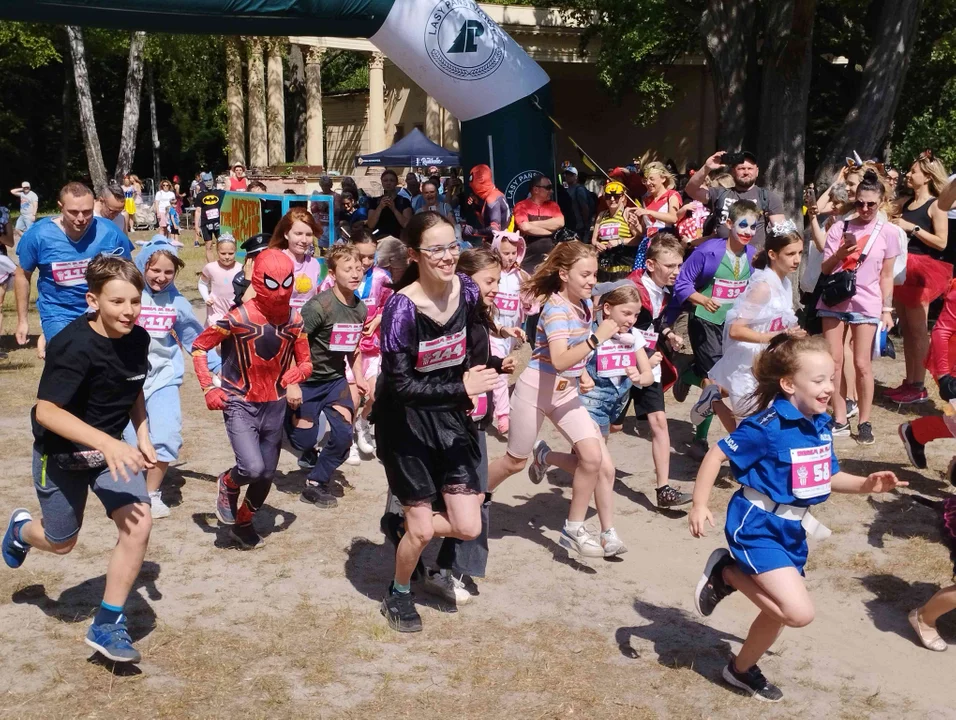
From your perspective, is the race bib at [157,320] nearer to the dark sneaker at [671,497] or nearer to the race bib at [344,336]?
the race bib at [344,336]

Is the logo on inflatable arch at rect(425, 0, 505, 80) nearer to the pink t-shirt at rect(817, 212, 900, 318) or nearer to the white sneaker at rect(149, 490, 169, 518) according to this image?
the pink t-shirt at rect(817, 212, 900, 318)

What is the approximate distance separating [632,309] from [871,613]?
2.07 meters

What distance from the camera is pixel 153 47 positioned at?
123ft

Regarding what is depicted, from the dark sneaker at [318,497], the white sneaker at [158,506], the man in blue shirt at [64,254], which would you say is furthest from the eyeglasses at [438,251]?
the man in blue shirt at [64,254]

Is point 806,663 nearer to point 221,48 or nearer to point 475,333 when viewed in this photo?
point 475,333

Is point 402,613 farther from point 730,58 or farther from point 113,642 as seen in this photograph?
point 730,58

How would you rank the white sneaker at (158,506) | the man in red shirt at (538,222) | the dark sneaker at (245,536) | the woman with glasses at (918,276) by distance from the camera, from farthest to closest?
the man in red shirt at (538,222) → the woman with glasses at (918,276) → the white sneaker at (158,506) → the dark sneaker at (245,536)

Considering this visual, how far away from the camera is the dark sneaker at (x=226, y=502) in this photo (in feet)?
19.7

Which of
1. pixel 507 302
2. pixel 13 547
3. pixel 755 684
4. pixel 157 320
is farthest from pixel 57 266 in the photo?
pixel 755 684

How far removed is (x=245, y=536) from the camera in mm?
6117

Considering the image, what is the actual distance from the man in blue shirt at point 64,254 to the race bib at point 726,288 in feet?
13.3

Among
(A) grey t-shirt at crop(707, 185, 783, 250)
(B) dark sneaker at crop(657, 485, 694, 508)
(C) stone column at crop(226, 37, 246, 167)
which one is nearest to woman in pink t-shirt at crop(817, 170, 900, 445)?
(A) grey t-shirt at crop(707, 185, 783, 250)

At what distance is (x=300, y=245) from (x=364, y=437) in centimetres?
172

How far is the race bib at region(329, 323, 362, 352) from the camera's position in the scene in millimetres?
Result: 6883
